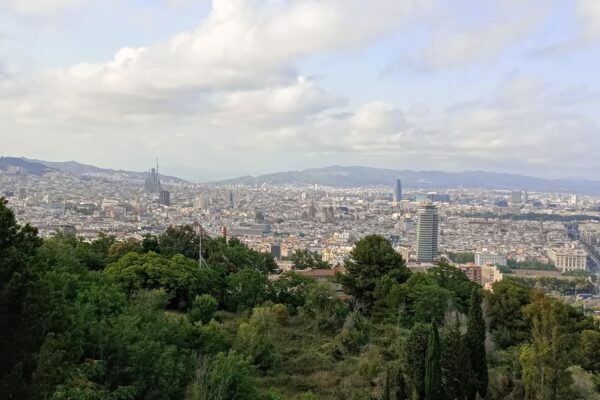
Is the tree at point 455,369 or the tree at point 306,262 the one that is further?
the tree at point 306,262

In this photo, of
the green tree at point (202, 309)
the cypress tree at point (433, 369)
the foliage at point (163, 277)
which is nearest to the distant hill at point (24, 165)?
the foliage at point (163, 277)

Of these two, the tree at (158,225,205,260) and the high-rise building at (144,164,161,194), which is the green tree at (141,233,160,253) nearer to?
the tree at (158,225,205,260)

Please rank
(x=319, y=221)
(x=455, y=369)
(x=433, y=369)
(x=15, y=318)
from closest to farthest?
(x=15, y=318)
(x=433, y=369)
(x=455, y=369)
(x=319, y=221)

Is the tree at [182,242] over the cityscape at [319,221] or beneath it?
over

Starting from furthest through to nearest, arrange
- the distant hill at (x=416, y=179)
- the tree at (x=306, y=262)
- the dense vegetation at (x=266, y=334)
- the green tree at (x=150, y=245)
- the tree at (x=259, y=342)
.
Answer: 1. the distant hill at (x=416, y=179)
2. the tree at (x=306, y=262)
3. the green tree at (x=150, y=245)
4. the tree at (x=259, y=342)
5. the dense vegetation at (x=266, y=334)

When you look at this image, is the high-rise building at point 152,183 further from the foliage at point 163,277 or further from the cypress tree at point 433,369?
the cypress tree at point 433,369

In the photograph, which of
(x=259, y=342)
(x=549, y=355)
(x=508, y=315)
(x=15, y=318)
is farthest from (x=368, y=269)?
(x=15, y=318)

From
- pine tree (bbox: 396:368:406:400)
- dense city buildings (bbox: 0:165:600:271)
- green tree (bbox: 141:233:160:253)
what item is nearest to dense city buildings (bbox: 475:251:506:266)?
dense city buildings (bbox: 0:165:600:271)

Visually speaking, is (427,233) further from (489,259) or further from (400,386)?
(400,386)
